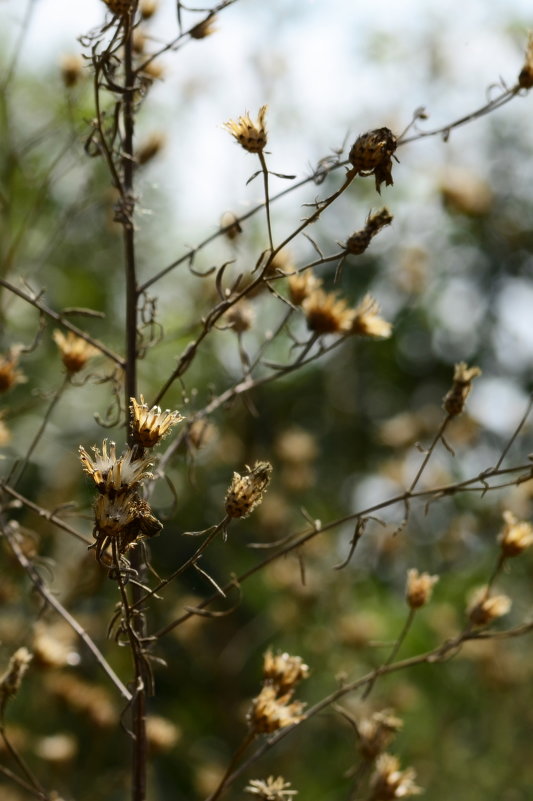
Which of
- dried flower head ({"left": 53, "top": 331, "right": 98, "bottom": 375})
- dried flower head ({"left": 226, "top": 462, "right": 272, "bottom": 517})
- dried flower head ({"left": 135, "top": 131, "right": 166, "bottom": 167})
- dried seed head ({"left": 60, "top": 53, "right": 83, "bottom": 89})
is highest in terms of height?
dried seed head ({"left": 60, "top": 53, "right": 83, "bottom": 89})

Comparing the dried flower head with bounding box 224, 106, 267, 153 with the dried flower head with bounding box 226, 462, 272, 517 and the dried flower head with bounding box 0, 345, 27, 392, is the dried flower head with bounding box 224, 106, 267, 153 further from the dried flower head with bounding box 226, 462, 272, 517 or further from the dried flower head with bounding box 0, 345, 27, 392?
the dried flower head with bounding box 0, 345, 27, 392

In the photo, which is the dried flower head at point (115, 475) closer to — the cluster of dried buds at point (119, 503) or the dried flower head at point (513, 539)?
the cluster of dried buds at point (119, 503)

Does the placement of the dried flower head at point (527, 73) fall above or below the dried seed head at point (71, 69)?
below

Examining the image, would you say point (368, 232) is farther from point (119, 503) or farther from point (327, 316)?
point (119, 503)

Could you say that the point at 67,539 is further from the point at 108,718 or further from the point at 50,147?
the point at 50,147

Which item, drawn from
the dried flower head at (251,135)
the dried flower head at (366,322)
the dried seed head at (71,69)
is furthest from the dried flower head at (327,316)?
the dried seed head at (71,69)

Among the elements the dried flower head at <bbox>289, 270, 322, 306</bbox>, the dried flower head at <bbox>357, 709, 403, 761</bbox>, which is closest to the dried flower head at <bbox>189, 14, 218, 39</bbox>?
the dried flower head at <bbox>289, 270, 322, 306</bbox>
